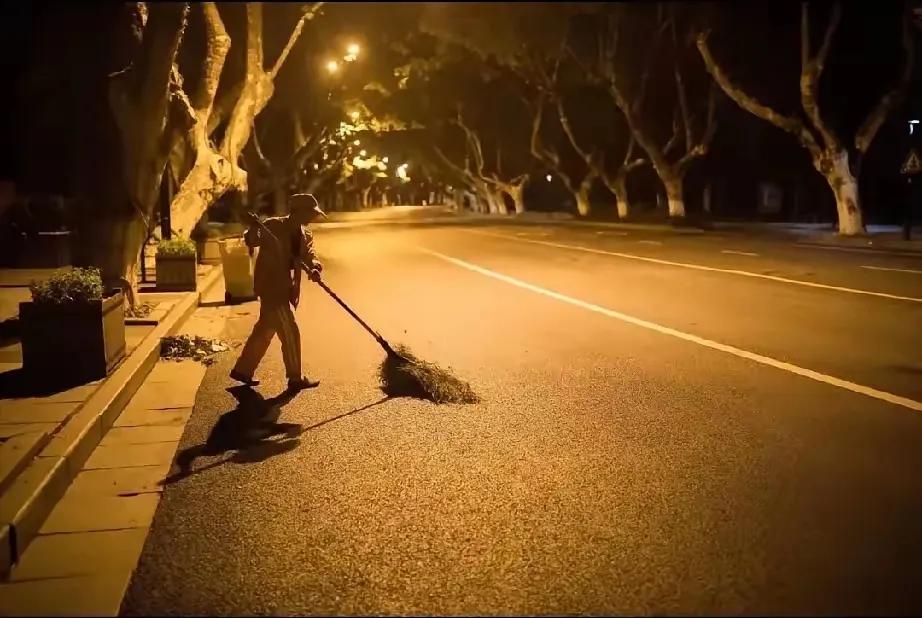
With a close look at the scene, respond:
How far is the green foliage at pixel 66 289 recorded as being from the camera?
687 centimetres

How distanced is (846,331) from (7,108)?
57.7 ft

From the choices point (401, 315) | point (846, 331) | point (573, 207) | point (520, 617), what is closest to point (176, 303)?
point (401, 315)

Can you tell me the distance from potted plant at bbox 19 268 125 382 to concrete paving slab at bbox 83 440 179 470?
134cm

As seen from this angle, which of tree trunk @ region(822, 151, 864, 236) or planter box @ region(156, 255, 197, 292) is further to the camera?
tree trunk @ region(822, 151, 864, 236)

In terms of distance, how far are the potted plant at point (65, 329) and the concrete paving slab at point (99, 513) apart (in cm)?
227

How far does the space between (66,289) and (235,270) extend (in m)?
6.92

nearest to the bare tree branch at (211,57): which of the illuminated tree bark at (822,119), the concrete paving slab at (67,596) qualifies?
the concrete paving slab at (67,596)

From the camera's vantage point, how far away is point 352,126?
119 ft

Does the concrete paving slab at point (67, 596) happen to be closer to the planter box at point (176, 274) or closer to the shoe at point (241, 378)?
the shoe at point (241, 378)

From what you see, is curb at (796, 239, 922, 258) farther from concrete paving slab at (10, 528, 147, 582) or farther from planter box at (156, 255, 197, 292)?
concrete paving slab at (10, 528, 147, 582)

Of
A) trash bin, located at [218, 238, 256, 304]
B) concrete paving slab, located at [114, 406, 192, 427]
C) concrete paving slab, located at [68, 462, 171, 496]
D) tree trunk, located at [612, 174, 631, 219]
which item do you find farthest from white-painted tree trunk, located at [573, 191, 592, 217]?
concrete paving slab, located at [68, 462, 171, 496]

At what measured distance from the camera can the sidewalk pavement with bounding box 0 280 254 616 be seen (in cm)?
376

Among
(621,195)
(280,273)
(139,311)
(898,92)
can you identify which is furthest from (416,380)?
(621,195)

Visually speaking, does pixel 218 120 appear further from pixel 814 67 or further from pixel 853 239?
pixel 853 239
